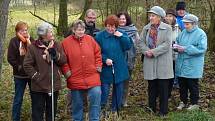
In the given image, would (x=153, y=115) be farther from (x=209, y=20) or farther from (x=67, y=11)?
(x=67, y=11)

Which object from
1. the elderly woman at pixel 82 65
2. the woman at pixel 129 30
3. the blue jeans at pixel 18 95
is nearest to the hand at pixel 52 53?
the elderly woman at pixel 82 65

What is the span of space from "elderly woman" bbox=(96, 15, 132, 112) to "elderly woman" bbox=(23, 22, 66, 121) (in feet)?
3.36

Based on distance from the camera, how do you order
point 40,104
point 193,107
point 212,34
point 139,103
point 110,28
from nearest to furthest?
1. point 40,104
2. point 110,28
3. point 193,107
4. point 139,103
5. point 212,34

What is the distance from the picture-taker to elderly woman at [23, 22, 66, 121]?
6508mm

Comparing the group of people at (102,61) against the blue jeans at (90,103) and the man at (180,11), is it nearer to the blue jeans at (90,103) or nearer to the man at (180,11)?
the blue jeans at (90,103)

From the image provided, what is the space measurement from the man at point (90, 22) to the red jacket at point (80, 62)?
0.85 m

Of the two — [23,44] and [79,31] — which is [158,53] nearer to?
[79,31]

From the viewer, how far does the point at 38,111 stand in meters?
6.76

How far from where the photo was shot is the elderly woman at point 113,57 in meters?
7.38

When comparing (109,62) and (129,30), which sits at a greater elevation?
(129,30)

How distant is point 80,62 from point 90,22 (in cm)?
120

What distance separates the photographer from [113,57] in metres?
7.54

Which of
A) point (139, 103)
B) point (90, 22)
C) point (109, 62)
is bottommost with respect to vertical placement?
point (139, 103)

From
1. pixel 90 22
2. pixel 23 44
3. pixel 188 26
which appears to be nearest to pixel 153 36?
pixel 188 26
